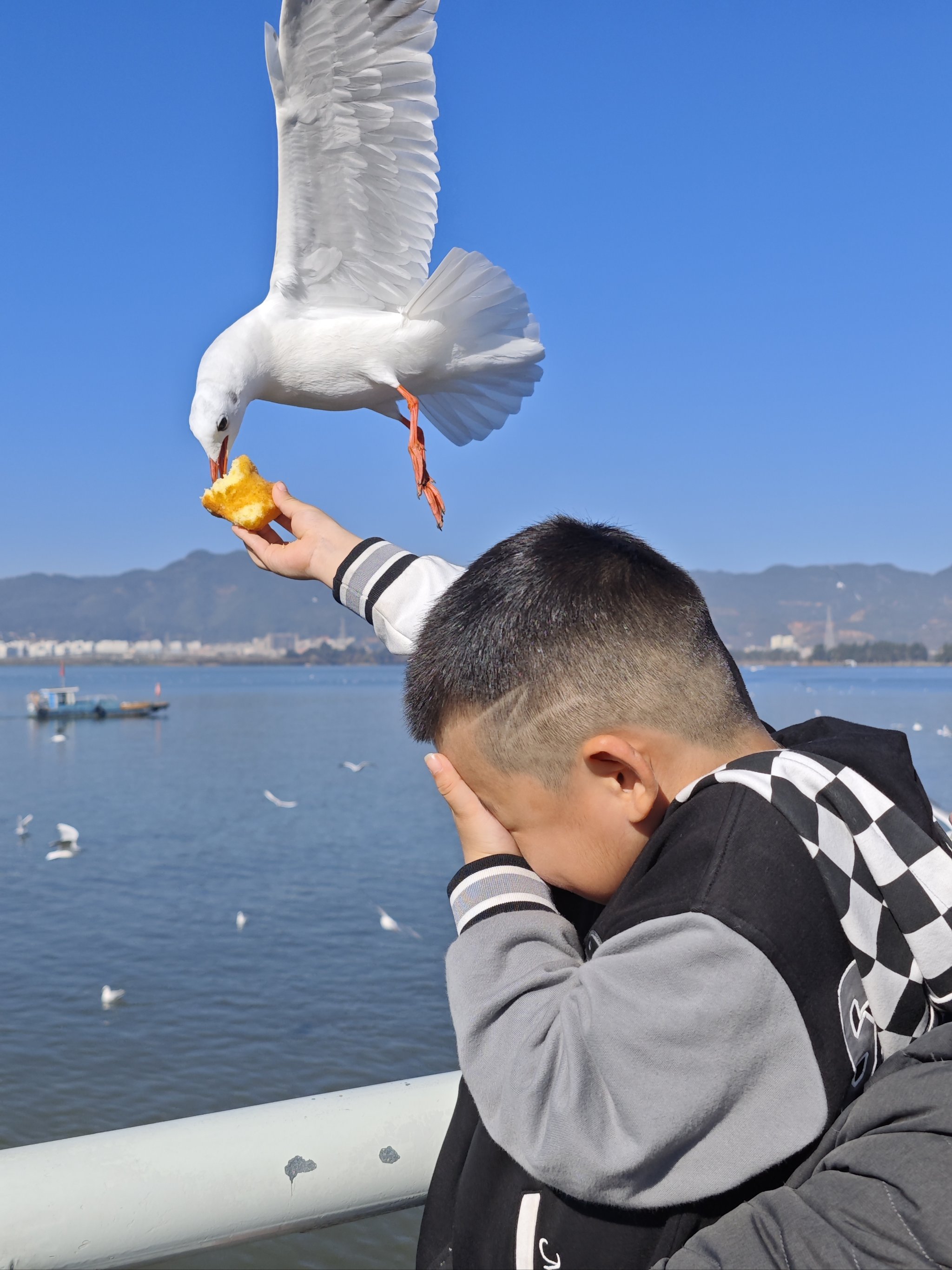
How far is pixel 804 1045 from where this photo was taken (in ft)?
3.54

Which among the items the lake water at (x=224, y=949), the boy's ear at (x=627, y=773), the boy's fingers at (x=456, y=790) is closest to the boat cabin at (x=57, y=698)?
the lake water at (x=224, y=949)

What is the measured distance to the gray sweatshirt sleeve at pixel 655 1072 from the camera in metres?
1.06

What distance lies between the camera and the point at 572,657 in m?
1.28

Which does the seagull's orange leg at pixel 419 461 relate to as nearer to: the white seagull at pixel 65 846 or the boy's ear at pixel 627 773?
the boy's ear at pixel 627 773

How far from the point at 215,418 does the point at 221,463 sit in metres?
0.10

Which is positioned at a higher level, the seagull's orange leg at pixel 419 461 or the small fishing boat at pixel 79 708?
the seagull's orange leg at pixel 419 461


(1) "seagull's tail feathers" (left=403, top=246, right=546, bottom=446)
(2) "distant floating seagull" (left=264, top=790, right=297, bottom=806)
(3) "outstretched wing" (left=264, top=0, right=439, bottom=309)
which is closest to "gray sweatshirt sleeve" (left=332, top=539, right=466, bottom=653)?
(1) "seagull's tail feathers" (left=403, top=246, right=546, bottom=446)

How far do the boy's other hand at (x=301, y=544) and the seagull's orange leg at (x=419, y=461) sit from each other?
0.26 m

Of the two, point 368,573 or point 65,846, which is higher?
point 368,573

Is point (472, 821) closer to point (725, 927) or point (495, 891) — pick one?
point (495, 891)

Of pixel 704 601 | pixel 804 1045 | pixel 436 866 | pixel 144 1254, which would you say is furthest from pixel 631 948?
pixel 436 866

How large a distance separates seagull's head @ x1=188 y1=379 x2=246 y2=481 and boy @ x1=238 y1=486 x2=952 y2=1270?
82 centimetres

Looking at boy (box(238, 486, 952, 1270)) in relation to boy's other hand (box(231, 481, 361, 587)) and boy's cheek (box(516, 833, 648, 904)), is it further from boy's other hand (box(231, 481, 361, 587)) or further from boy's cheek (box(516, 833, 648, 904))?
boy's other hand (box(231, 481, 361, 587))

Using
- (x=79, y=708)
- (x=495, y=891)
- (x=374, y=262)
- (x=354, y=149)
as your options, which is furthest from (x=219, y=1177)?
(x=79, y=708)
